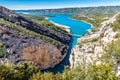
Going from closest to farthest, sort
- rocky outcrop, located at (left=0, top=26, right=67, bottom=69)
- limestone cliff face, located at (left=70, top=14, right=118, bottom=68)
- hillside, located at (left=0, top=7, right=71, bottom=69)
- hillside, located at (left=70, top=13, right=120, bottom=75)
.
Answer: hillside, located at (left=70, top=13, right=120, bottom=75) < limestone cliff face, located at (left=70, top=14, right=118, bottom=68) < hillside, located at (left=0, top=7, right=71, bottom=69) < rocky outcrop, located at (left=0, top=26, right=67, bottom=69)

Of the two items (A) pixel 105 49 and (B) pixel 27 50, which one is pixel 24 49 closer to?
(B) pixel 27 50

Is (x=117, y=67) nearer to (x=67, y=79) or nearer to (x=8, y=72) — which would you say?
(x=67, y=79)

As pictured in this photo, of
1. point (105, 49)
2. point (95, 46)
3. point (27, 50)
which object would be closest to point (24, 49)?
point (27, 50)

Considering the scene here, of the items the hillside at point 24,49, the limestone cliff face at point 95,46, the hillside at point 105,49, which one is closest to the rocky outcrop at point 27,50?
the hillside at point 24,49

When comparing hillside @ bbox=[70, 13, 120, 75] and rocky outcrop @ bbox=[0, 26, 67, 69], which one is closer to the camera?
hillside @ bbox=[70, 13, 120, 75]

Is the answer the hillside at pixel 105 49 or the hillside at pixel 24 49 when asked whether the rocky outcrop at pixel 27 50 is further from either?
the hillside at pixel 105 49

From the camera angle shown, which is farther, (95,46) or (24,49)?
(24,49)

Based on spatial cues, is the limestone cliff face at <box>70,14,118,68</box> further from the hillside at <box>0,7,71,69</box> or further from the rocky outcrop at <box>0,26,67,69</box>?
the rocky outcrop at <box>0,26,67,69</box>

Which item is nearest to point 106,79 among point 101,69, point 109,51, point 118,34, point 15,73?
point 101,69

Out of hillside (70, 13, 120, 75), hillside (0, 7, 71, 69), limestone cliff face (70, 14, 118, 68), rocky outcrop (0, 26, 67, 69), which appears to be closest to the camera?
hillside (70, 13, 120, 75)

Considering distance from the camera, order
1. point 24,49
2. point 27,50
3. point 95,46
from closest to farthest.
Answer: point 95,46 → point 24,49 → point 27,50

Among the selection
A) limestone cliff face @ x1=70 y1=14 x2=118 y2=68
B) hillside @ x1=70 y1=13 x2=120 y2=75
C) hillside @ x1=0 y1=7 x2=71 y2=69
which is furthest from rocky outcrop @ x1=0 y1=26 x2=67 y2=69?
limestone cliff face @ x1=70 y1=14 x2=118 y2=68
